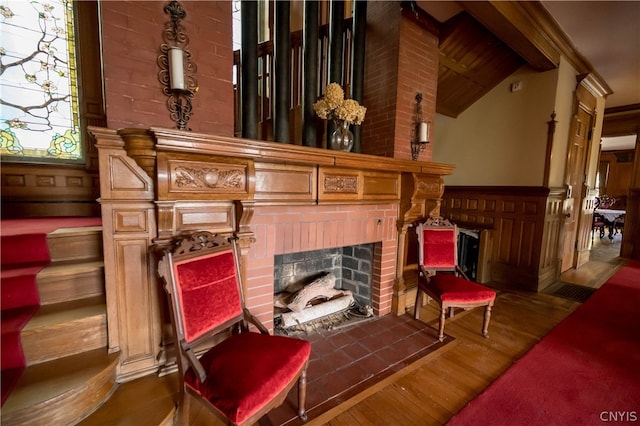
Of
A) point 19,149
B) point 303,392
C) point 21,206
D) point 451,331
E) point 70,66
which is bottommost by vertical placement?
point 451,331

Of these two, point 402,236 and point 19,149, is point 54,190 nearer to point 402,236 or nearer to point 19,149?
point 19,149

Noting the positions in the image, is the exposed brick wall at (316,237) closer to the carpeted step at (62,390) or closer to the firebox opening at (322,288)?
the firebox opening at (322,288)

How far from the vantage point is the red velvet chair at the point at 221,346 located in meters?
1.09

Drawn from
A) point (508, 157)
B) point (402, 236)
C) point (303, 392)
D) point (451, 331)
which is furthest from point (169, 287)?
point (508, 157)

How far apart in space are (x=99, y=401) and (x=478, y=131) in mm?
4675

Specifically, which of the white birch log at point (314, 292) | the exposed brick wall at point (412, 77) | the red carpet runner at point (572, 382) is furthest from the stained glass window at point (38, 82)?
the red carpet runner at point (572, 382)

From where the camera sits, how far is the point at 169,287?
1.21m

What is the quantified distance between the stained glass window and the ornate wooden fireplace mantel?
2147mm

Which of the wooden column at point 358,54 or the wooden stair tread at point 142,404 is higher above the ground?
the wooden column at point 358,54

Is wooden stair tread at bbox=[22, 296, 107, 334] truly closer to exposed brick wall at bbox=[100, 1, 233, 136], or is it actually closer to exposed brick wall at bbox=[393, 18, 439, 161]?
exposed brick wall at bbox=[100, 1, 233, 136]

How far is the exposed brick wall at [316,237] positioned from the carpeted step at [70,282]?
84 centimetres

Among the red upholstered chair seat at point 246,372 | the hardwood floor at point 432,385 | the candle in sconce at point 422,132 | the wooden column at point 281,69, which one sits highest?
the wooden column at point 281,69

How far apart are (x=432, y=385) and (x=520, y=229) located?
2.76m

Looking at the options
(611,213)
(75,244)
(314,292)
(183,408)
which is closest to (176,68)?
(75,244)
